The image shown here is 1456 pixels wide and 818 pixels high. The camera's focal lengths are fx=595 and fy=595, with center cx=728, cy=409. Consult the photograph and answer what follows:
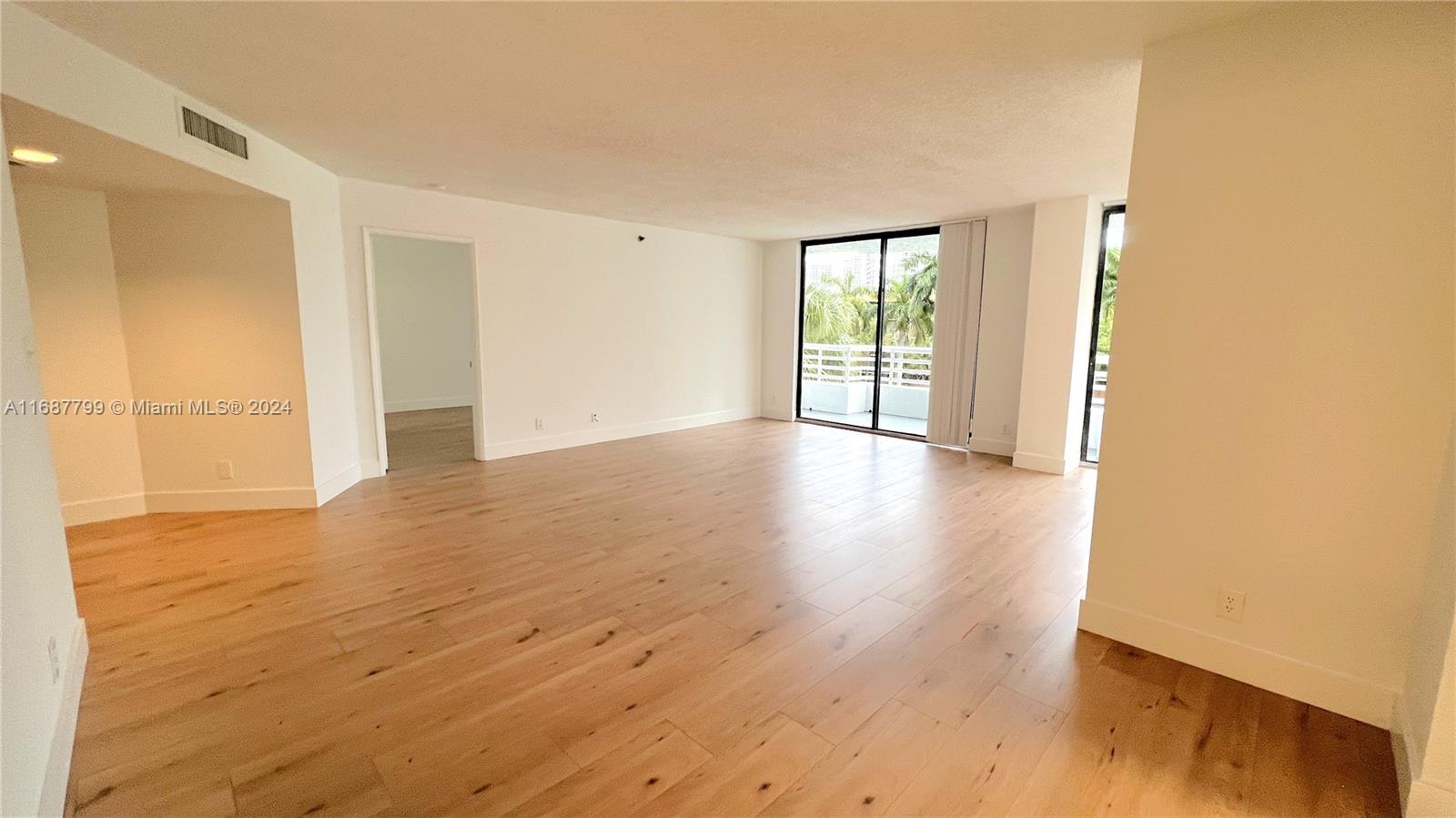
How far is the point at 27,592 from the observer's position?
5.49 ft

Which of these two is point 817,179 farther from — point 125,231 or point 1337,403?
point 125,231

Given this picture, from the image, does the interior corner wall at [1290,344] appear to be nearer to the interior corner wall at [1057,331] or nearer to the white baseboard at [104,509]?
the interior corner wall at [1057,331]

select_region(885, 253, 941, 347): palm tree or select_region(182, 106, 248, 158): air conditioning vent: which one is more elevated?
select_region(182, 106, 248, 158): air conditioning vent

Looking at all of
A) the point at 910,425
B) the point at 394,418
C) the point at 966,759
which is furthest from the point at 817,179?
the point at 394,418

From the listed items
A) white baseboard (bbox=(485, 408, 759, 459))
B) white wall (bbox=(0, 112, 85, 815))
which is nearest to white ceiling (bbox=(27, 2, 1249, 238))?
white wall (bbox=(0, 112, 85, 815))

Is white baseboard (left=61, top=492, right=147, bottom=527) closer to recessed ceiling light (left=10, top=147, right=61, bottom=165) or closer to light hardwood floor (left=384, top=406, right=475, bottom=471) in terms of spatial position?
light hardwood floor (left=384, top=406, right=475, bottom=471)

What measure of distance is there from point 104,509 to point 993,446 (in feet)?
23.5

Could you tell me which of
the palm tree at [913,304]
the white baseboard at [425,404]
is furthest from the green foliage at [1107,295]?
the white baseboard at [425,404]

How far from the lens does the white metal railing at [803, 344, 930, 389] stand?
815cm

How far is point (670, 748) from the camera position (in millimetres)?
1851

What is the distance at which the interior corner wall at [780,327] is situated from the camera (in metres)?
7.79

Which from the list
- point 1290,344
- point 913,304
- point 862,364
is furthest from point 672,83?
point 862,364

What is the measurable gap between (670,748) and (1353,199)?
9.14ft

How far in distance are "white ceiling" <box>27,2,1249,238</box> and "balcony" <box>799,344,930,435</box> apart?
12.7 ft
